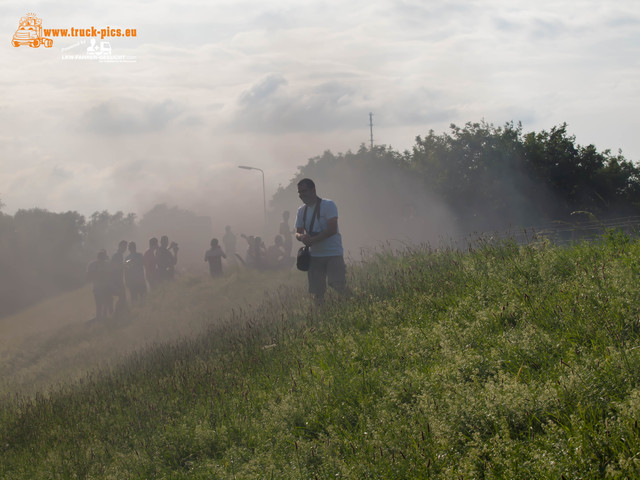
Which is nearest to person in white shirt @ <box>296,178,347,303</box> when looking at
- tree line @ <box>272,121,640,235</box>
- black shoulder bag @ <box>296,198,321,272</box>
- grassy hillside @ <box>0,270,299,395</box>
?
black shoulder bag @ <box>296,198,321,272</box>

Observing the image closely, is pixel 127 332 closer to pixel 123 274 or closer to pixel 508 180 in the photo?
pixel 123 274

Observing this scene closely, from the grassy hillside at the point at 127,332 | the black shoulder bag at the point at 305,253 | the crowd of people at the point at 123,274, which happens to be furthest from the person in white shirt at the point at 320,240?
the crowd of people at the point at 123,274

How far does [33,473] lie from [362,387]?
10.7ft

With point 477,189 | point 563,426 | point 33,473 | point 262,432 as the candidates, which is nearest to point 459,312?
point 262,432

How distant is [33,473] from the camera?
590 centimetres

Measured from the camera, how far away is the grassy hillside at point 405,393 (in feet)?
11.2

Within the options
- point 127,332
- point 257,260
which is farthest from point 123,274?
point 257,260

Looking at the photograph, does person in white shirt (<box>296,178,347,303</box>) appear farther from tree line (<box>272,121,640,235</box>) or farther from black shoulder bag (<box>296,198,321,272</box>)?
tree line (<box>272,121,640,235</box>)

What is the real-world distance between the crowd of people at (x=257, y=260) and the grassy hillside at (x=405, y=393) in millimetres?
652

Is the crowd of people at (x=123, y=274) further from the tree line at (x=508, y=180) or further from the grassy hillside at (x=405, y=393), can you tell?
the tree line at (x=508, y=180)

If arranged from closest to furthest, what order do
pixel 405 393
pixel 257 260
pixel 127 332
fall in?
pixel 405 393, pixel 127 332, pixel 257 260

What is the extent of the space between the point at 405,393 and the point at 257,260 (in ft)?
50.9

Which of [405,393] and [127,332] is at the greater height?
[405,393]

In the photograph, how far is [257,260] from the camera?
64.6 ft
